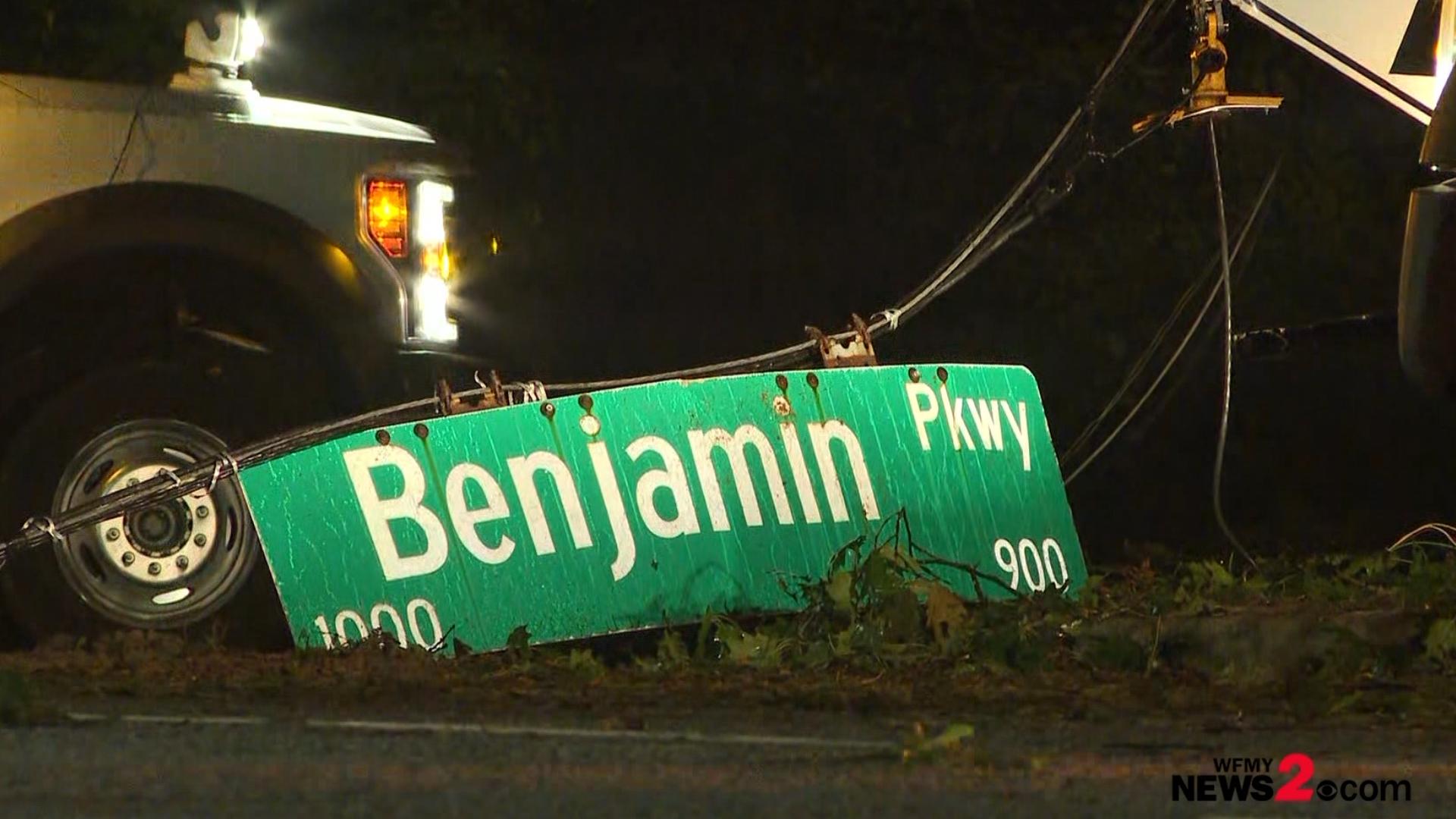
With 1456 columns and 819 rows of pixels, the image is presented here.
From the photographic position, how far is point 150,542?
653 cm

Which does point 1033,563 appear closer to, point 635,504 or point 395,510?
point 635,504

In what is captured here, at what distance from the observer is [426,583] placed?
6.39 meters

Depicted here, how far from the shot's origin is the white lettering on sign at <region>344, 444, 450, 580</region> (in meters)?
6.37

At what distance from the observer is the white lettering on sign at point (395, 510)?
6.37 meters

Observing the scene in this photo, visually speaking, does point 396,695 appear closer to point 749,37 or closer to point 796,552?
point 796,552

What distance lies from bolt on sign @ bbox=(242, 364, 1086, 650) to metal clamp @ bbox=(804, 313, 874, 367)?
6.1 inches

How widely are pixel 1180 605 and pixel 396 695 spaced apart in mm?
2260

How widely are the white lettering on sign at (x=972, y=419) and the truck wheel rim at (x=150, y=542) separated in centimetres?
189

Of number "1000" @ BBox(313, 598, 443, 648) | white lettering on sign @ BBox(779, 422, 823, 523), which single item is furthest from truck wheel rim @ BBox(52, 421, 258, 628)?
white lettering on sign @ BBox(779, 422, 823, 523)

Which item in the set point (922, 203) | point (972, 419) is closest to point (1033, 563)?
point (972, 419)

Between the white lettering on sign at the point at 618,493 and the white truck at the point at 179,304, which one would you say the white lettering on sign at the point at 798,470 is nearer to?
the white lettering on sign at the point at 618,493

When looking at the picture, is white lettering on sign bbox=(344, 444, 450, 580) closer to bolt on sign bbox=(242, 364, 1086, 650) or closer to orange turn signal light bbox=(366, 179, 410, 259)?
bolt on sign bbox=(242, 364, 1086, 650)

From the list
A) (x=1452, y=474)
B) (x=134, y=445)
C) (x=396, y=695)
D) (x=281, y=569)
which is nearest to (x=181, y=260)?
(x=134, y=445)

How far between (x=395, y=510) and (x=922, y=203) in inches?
213
